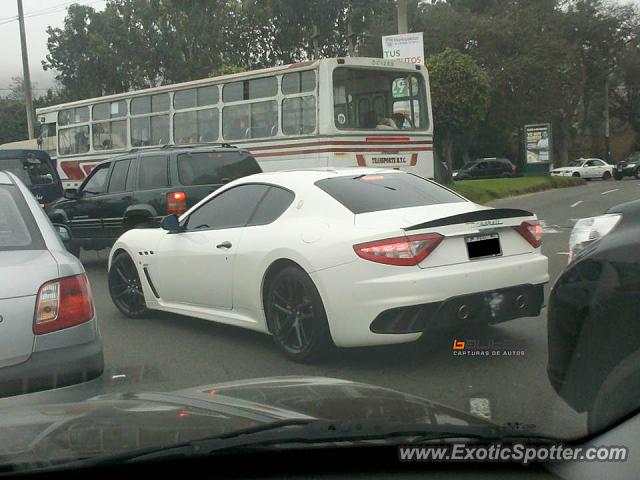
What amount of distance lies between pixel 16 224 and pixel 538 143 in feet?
124

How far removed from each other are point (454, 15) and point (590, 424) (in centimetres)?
4692

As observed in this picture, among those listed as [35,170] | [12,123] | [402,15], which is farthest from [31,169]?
[12,123]

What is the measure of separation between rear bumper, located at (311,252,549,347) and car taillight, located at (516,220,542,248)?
21.7 inches

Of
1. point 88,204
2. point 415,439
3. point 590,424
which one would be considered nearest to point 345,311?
point 590,424

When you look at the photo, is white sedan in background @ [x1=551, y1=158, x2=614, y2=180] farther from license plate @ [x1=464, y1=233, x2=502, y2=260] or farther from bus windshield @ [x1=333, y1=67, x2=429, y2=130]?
license plate @ [x1=464, y1=233, x2=502, y2=260]

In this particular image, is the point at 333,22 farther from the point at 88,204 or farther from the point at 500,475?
the point at 500,475

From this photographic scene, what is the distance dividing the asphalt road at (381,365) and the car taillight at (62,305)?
112cm

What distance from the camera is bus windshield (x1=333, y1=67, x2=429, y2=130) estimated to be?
1538cm

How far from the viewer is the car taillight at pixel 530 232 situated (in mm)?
6426

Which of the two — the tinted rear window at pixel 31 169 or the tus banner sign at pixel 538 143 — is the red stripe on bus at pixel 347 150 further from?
the tus banner sign at pixel 538 143

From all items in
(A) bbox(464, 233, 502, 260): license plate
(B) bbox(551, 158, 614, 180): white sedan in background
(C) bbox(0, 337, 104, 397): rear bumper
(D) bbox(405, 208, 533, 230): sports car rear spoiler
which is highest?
(D) bbox(405, 208, 533, 230): sports car rear spoiler

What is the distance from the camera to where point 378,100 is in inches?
631

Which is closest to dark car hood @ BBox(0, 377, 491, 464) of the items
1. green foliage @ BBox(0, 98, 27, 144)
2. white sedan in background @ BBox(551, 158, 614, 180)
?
white sedan in background @ BBox(551, 158, 614, 180)

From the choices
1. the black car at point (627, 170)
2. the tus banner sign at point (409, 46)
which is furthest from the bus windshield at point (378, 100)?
the black car at point (627, 170)
